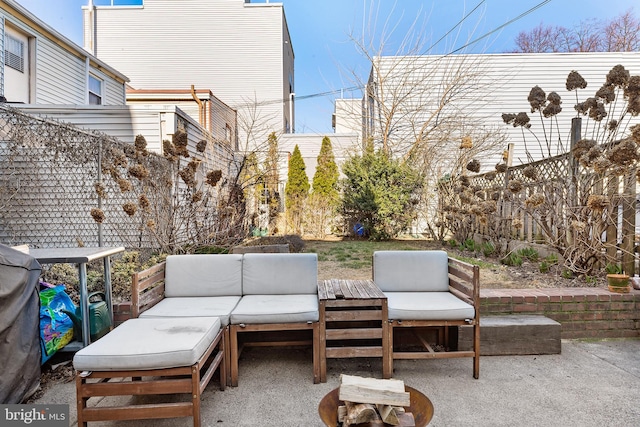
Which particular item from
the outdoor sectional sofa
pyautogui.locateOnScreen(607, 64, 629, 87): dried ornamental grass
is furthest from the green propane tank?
pyautogui.locateOnScreen(607, 64, 629, 87): dried ornamental grass

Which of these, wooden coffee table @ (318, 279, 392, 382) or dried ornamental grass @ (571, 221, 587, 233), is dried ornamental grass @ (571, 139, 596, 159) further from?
wooden coffee table @ (318, 279, 392, 382)

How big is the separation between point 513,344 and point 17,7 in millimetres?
10097

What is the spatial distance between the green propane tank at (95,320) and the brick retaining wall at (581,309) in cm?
323

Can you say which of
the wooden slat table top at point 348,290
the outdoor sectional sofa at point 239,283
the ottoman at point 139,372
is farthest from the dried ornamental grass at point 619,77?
the ottoman at point 139,372

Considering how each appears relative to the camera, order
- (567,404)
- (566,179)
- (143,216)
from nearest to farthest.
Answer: (567,404), (566,179), (143,216)

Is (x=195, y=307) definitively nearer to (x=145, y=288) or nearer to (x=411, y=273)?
(x=145, y=288)

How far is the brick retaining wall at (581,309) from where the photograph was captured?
3.46 meters

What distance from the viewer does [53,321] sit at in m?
2.81

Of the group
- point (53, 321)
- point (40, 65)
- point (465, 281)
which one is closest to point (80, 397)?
point (53, 321)

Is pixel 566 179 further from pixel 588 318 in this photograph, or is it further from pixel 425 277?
pixel 425 277

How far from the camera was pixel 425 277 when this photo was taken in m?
3.24

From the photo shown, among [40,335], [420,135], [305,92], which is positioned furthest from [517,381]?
[305,92]

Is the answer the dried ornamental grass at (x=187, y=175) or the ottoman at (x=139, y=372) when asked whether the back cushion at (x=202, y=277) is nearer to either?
the ottoman at (x=139, y=372)

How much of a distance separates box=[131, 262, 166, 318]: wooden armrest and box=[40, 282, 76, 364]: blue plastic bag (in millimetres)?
646
